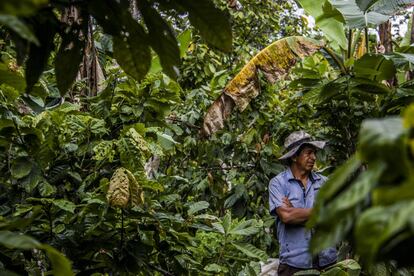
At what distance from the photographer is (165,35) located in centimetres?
107

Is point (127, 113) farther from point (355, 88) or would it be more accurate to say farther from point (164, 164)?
point (164, 164)

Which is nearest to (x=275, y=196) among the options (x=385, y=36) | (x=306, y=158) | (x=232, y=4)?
(x=306, y=158)

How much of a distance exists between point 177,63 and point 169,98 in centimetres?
164

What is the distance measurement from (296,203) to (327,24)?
1.40m

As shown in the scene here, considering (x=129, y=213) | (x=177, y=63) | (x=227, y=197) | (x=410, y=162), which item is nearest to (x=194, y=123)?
(x=227, y=197)

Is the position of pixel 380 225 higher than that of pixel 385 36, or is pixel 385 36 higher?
pixel 385 36

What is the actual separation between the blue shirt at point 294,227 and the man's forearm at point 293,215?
7 centimetres

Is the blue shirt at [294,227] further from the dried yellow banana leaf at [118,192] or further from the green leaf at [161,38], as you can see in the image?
the green leaf at [161,38]

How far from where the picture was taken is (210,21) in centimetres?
108

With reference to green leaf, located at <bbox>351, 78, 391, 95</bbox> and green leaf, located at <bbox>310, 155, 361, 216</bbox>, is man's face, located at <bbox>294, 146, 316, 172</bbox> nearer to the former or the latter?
green leaf, located at <bbox>351, 78, 391, 95</bbox>

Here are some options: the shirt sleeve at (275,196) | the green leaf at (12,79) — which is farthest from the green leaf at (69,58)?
the shirt sleeve at (275,196)

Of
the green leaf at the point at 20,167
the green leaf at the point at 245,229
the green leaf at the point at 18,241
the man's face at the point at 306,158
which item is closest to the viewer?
the green leaf at the point at 18,241

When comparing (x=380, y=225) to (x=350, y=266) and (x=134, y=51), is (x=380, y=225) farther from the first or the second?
(x=350, y=266)

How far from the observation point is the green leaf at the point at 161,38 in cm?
103
